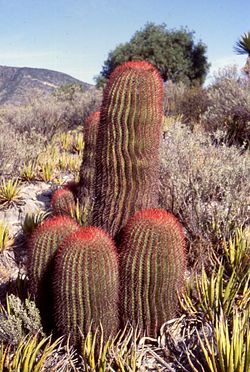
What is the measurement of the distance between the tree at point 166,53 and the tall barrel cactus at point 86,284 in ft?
74.3

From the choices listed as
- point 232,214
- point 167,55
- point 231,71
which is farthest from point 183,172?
point 167,55

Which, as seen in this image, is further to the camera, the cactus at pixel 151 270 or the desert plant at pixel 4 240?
the desert plant at pixel 4 240

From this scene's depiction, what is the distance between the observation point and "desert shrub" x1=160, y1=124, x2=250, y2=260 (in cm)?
434

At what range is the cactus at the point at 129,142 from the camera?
11.9 ft

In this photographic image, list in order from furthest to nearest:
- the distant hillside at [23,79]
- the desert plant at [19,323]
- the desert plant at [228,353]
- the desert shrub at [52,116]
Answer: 1. the distant hillside at [23,79]
2. the desert shrub at [52,116]
3. the desert plant at [19,323]
4. the desert plant at [228,353]

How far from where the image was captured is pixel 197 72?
26.5 m

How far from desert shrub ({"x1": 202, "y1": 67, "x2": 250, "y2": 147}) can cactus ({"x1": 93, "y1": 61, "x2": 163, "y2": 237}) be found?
6.15 m

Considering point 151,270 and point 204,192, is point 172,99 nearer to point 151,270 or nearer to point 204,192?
point 204,192

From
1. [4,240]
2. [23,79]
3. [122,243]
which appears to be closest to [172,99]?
[4,240]

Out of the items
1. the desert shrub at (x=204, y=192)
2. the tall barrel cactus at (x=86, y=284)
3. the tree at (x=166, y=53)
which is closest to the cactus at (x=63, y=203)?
→ the desert shrub at (x=204, y=192)

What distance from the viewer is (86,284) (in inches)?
120

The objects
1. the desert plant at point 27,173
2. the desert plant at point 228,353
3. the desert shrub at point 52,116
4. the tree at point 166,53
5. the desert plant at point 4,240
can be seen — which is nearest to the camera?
the desert plant at point 228,353

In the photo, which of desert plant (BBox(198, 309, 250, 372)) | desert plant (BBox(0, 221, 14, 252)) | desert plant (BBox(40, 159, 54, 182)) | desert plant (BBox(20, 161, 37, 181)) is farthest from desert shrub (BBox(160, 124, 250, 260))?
desert plant (BBox(20, 161, 37, 181))

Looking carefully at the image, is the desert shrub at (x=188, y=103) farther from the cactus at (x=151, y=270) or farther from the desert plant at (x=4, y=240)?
the cactus at (x=151, y=270)
